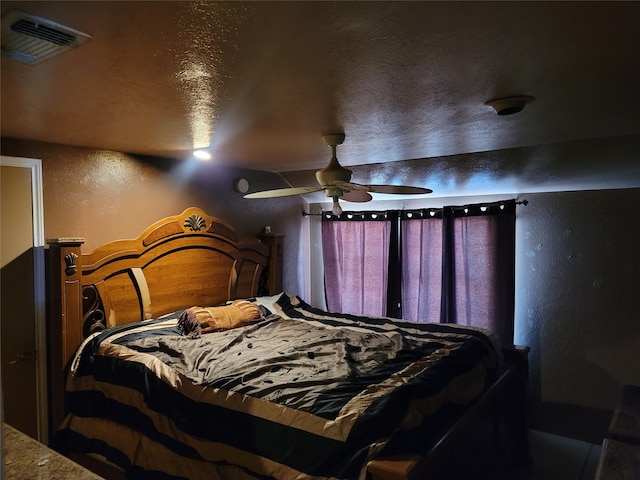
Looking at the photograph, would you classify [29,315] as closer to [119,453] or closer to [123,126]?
[119,453]

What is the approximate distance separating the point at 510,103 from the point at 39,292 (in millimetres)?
2840

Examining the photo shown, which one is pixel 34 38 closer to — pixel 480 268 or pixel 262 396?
pixel 262 396

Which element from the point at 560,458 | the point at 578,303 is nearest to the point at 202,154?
the point at 578,303

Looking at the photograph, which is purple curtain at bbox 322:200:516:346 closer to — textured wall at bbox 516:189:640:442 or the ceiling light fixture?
textured wall at bbox 516:189:640:442

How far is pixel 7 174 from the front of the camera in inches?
100.0

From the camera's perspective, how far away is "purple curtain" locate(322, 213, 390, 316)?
15.0ft

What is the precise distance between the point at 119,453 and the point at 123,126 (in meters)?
1.75

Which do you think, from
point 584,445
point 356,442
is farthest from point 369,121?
point 584,445

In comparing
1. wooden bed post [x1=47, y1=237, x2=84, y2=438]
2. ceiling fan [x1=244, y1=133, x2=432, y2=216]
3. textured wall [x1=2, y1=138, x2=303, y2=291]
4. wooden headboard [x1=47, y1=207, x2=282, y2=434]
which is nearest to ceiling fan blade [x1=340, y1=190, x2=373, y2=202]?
ceiling fan [x1=244, y1=133, x2=432, y2=216]

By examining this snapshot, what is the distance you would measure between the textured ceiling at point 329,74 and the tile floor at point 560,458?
2344 mm

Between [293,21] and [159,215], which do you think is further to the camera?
[159,215]

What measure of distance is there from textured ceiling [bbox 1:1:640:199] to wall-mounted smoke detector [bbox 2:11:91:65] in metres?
0.03

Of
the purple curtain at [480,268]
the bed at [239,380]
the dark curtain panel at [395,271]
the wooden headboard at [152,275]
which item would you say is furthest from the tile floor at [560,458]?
the wooden headboard at [152,275]

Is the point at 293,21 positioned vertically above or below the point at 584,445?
above
